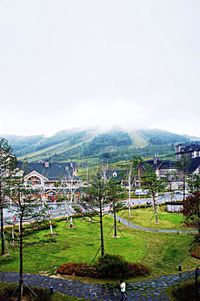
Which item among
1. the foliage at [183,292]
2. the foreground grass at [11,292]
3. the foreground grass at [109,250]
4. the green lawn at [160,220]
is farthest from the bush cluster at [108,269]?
the green lawn at [160,220]

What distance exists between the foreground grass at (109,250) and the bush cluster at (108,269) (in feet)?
2.78

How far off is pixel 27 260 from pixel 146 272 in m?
8.45

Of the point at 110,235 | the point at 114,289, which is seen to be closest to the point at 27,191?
the point at 114,289

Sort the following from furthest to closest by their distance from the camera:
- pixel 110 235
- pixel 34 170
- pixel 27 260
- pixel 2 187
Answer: pixel 34 170 < pixel 110 235 < pixel 2 187 < pixel 27 260

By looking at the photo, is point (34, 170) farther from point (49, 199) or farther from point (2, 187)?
point (2, 187)

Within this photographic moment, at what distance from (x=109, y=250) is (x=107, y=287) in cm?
658

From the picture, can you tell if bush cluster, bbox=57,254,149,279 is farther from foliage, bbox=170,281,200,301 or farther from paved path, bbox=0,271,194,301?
foliage, bbox=170,281,200,301

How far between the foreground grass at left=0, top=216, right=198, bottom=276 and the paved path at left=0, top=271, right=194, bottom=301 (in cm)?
111

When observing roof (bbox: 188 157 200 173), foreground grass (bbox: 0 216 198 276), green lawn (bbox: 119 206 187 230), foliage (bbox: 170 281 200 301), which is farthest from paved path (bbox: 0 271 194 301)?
roof (bbox: 188 157 200 173)

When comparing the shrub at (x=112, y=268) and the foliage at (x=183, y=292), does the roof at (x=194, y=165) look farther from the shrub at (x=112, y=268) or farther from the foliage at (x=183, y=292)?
the foliage at (x=183, y=292)

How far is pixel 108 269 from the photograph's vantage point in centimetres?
1586

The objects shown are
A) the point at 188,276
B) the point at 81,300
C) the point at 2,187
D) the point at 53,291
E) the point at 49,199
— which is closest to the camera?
the point at 81,300

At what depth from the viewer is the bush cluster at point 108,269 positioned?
1577 centimetres

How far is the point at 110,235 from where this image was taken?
84.7 feet
